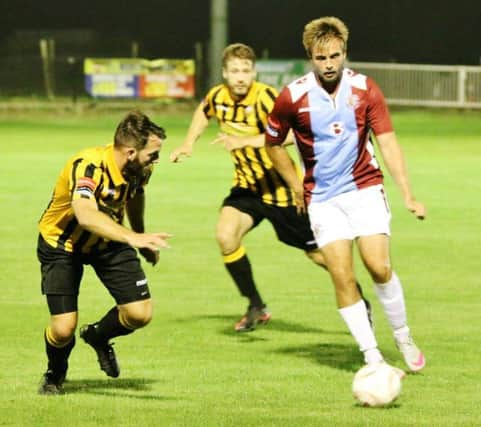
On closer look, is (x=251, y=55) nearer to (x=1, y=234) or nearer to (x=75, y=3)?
(x=1, y=234)

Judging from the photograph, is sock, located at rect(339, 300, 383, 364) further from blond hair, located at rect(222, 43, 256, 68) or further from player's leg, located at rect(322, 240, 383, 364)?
blond hair, located at rect(222, 43, 256, 68)

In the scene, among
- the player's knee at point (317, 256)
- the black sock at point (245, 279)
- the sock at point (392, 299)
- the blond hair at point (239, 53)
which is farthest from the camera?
the black sock at point (245, 279)

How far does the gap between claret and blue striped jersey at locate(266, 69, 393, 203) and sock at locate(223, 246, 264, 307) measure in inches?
96.7

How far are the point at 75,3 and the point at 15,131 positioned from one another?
22.5 meters

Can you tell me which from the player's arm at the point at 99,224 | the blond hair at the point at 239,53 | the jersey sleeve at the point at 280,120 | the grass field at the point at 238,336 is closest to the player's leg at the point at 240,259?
the grass field at the point at 238,336

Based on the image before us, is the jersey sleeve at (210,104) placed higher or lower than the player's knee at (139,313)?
higher

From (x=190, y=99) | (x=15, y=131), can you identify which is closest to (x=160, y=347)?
(x=15, y=131)

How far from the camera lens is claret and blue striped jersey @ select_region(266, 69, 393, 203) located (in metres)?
9.04

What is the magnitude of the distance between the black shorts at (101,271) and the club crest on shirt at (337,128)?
4.62 feet

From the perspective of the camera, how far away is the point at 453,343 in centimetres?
1062

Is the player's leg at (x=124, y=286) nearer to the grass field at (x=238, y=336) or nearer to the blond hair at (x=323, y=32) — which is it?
the grass field at (x=238, y=336)

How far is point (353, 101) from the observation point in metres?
9.03

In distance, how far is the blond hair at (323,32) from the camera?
28.8ft

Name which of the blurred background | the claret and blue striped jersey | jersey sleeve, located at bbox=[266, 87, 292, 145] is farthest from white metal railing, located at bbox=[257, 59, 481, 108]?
the claret and blue striped jersey
